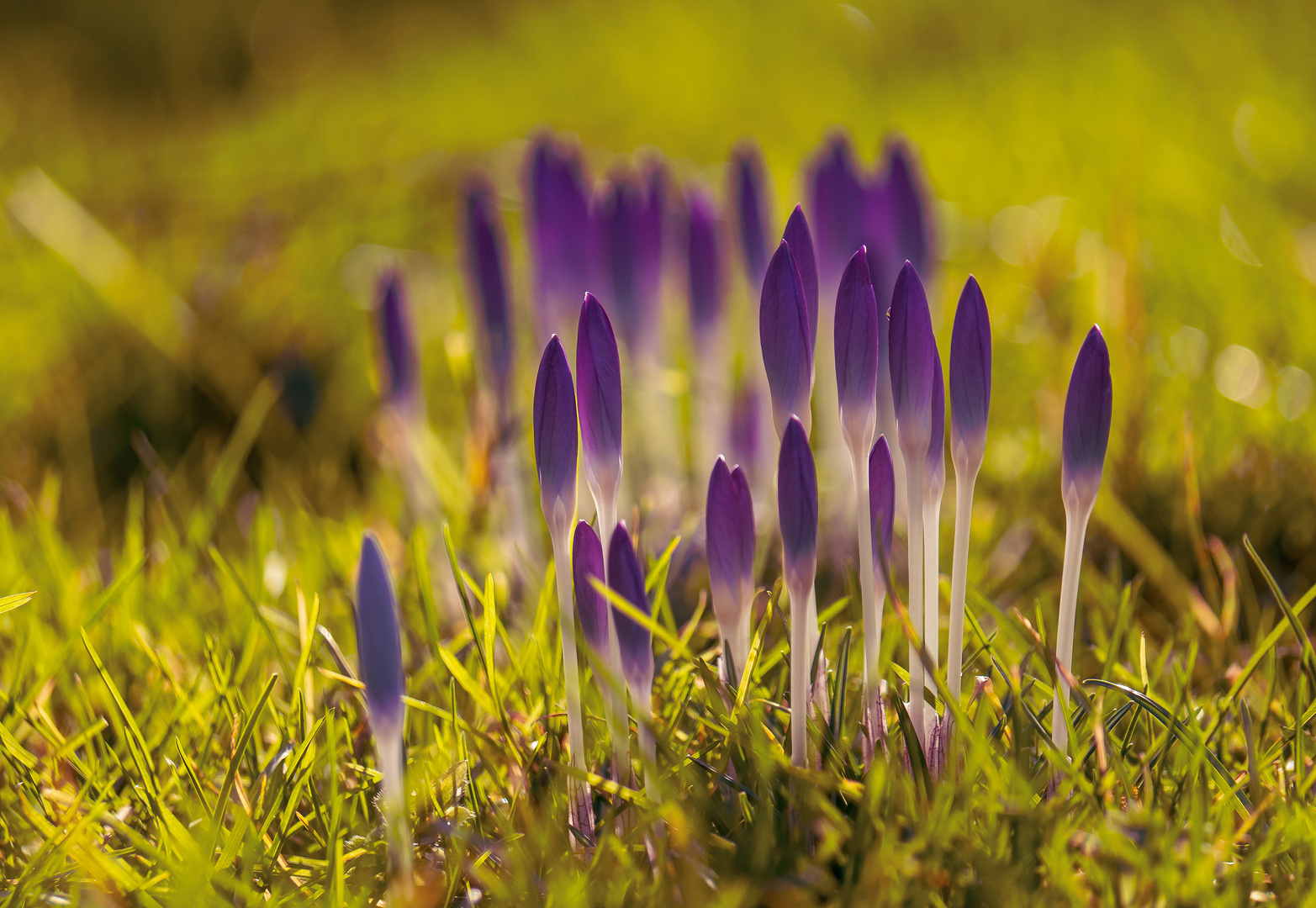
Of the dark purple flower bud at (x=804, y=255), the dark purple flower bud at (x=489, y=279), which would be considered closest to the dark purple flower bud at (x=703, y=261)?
the dark purple flower bud at (x=489, y=279)

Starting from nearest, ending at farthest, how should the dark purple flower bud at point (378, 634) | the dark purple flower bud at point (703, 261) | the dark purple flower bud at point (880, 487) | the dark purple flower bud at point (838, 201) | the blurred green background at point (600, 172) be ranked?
1. the dark purple flower bud at point (378, 634)
2. the dark purple flower bud at point (880, 487)
3. the dark purple flower bud at point (838, 201)
4. the dark purple flower bud at point (703, 261)
5. the blurred green background at point (600, 172)

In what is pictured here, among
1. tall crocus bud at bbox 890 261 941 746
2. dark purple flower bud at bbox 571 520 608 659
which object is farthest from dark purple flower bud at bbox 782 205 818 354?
dark purple flower bud at bbox 571 520 608 659

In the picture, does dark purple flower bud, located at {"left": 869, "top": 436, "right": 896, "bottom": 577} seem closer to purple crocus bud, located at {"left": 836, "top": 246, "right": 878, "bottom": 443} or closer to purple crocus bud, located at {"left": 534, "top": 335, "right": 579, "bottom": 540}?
purple crocus bud, located at {"left": 836, "top": 246, "right": 878, "bottom": 443}

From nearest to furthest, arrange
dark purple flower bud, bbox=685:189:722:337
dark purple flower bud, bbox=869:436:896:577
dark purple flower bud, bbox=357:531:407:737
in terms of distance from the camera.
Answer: dark purple flower bud, bbox=357:531:407:737 → dark purple flower bud, bbox=869:436:896:577 → dark purple flower bud, bbox=685:189:722:337

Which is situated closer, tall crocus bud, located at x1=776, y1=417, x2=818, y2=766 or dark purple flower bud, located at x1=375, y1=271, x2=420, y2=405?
tall crocus bud, located at x1=776, y1=417, x2=818, y2=766

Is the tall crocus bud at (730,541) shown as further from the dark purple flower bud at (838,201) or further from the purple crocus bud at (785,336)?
the dark purple flower bud at (838,201)

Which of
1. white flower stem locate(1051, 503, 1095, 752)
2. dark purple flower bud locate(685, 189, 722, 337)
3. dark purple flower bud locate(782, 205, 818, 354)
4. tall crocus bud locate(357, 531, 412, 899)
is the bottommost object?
tall crocus bud locate(357, 531, 412, 899)
